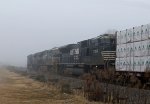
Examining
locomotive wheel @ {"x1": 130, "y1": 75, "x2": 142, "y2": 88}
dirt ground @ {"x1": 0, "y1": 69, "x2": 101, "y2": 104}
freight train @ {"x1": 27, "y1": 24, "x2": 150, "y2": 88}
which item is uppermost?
freight train @ {"x1": 27, "y1": 24, "x2": 150, "y2": 88}

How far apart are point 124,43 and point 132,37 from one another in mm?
2001

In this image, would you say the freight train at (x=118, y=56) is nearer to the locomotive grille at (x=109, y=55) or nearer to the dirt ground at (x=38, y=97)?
the locomotive grille at (x=109, y=55)

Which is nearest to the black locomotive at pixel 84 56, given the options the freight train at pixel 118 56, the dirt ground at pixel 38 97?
the freight train at pixel 118 56

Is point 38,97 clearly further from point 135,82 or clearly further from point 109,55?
point 109,55

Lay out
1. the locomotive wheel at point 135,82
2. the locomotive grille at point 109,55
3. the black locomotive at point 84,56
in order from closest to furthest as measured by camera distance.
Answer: the locomotive wheel at point 135,82 → the locomotive grille at point 109,55 → the black locomotive at point 84,56

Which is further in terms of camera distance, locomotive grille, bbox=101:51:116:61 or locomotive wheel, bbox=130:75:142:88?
locomotive grille, bbox=101:51:116:61

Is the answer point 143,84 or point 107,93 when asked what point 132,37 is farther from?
point 107,93

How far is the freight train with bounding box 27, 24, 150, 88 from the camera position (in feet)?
91.7

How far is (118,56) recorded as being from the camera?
3331cm

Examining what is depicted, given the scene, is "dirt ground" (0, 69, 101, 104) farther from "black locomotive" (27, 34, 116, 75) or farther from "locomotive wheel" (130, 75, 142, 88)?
"black locomotive" (27, 34, 116, 75)

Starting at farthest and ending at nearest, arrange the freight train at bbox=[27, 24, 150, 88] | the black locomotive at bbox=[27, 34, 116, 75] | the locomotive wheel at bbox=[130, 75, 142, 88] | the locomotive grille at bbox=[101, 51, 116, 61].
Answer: the black locomotive at bbox=[27, 34, 116, 75]
the locomotive grille at bbox=[101, 51, 116, 61]
the freight train at bbox=[27, 24, 150, 88]
the locomotive wheel at bbox=[130, 75, 142, 88]

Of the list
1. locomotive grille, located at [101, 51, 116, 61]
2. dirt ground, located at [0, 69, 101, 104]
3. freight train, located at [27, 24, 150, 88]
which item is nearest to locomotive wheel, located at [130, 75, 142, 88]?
freight train, located at [27, 24, 150, 88]

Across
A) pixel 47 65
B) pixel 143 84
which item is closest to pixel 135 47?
pixel 143 84

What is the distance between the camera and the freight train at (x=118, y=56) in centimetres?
2795
